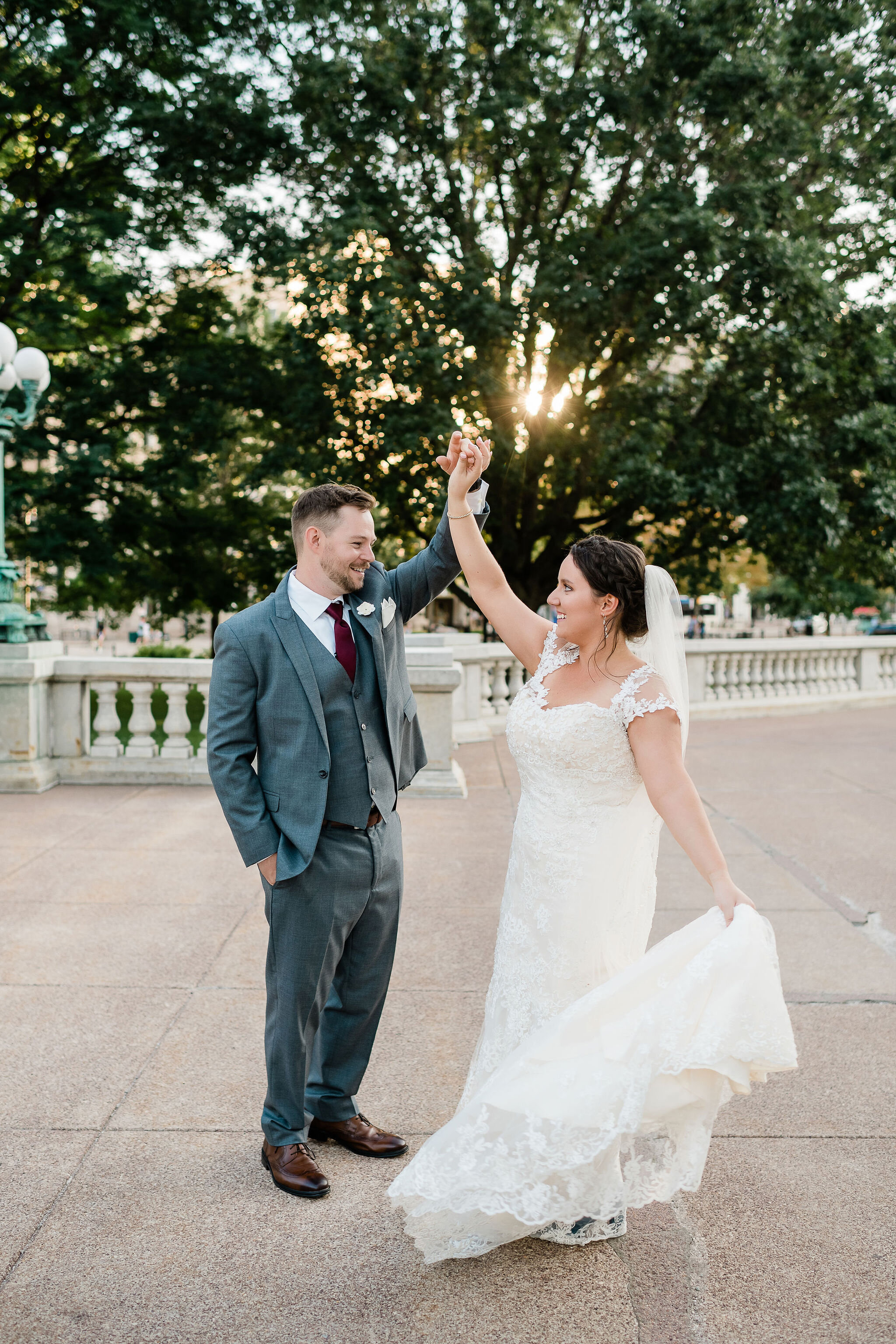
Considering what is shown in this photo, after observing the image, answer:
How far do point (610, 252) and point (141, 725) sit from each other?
434 inches

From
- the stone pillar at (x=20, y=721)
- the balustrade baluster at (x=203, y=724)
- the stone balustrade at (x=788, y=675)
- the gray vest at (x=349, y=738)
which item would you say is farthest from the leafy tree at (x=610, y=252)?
the gray vest at (x=349, y=738)

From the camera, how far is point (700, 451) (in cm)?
1762

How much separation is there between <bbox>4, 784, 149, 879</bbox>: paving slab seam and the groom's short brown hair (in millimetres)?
4414

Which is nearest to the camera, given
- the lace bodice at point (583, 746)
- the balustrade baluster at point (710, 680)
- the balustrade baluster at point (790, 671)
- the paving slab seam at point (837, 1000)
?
the lace bodice at point (583, 746)

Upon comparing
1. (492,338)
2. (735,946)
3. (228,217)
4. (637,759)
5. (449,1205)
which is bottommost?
(449,1205)

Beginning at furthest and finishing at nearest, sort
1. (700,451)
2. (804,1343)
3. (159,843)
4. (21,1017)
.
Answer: (700,451)
(159,843)
(21,1017)
(804,1343)

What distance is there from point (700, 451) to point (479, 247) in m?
5.23

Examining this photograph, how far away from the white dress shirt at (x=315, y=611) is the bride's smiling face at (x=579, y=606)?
0.67 m

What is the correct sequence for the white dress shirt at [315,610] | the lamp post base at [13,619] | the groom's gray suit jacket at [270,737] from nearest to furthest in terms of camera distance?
1. the groom's gray suit jacket at [270,737]
2. the white dress shirt at [315,610]
3. the lamp post base at [13,619]

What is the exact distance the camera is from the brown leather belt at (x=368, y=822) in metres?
3.19

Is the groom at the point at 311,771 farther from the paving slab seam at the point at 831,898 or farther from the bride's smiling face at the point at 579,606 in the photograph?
the paving slab seam at the point at 831,898

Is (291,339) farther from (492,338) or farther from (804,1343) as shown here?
(804,1343)

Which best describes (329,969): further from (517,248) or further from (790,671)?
(517,248)

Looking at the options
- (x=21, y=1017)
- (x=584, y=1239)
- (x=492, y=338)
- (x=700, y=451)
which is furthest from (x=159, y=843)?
(x=700, y=451)
